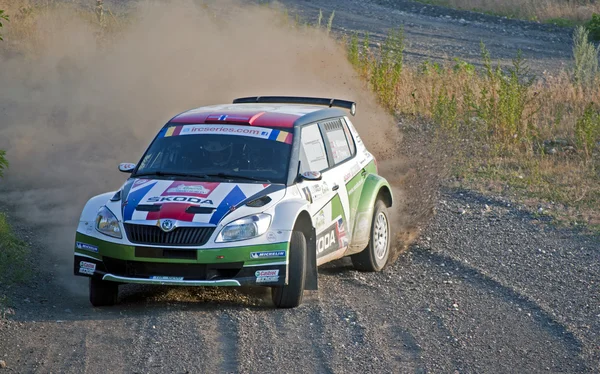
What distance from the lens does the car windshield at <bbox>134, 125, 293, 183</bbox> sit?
8.42 m

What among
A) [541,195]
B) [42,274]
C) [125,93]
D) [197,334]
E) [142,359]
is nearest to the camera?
[142,359]

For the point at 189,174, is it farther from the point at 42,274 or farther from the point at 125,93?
the point at 125,93

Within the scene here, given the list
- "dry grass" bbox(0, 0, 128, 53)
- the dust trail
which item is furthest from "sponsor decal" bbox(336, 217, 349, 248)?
"dry grass" bbox(0, 0, 128, 53)

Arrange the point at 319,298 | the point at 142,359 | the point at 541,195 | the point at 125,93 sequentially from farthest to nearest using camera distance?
the point at 125,93
the point at 541,195
the point at 319,298
the point at 142,359

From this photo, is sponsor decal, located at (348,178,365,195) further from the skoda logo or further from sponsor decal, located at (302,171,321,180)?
the skoda logo

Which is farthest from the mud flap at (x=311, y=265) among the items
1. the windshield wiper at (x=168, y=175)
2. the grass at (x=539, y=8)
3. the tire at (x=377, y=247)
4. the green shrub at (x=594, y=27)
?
the grass at (x=539, y=8)

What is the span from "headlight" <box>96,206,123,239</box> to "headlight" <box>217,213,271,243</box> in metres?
0.88

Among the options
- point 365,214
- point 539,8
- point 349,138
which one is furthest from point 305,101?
point 539,8

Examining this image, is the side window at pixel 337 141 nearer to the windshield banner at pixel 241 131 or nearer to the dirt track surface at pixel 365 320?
the windshield banner at pixel 241 131

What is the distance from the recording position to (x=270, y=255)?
25.0 feet

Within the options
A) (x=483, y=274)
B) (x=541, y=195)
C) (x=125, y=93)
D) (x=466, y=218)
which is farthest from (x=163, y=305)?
(x=125, y=93)

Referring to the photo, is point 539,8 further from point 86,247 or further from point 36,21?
point 86,247

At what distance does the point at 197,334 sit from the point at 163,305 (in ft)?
3.35

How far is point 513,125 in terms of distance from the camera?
52.0 feet
